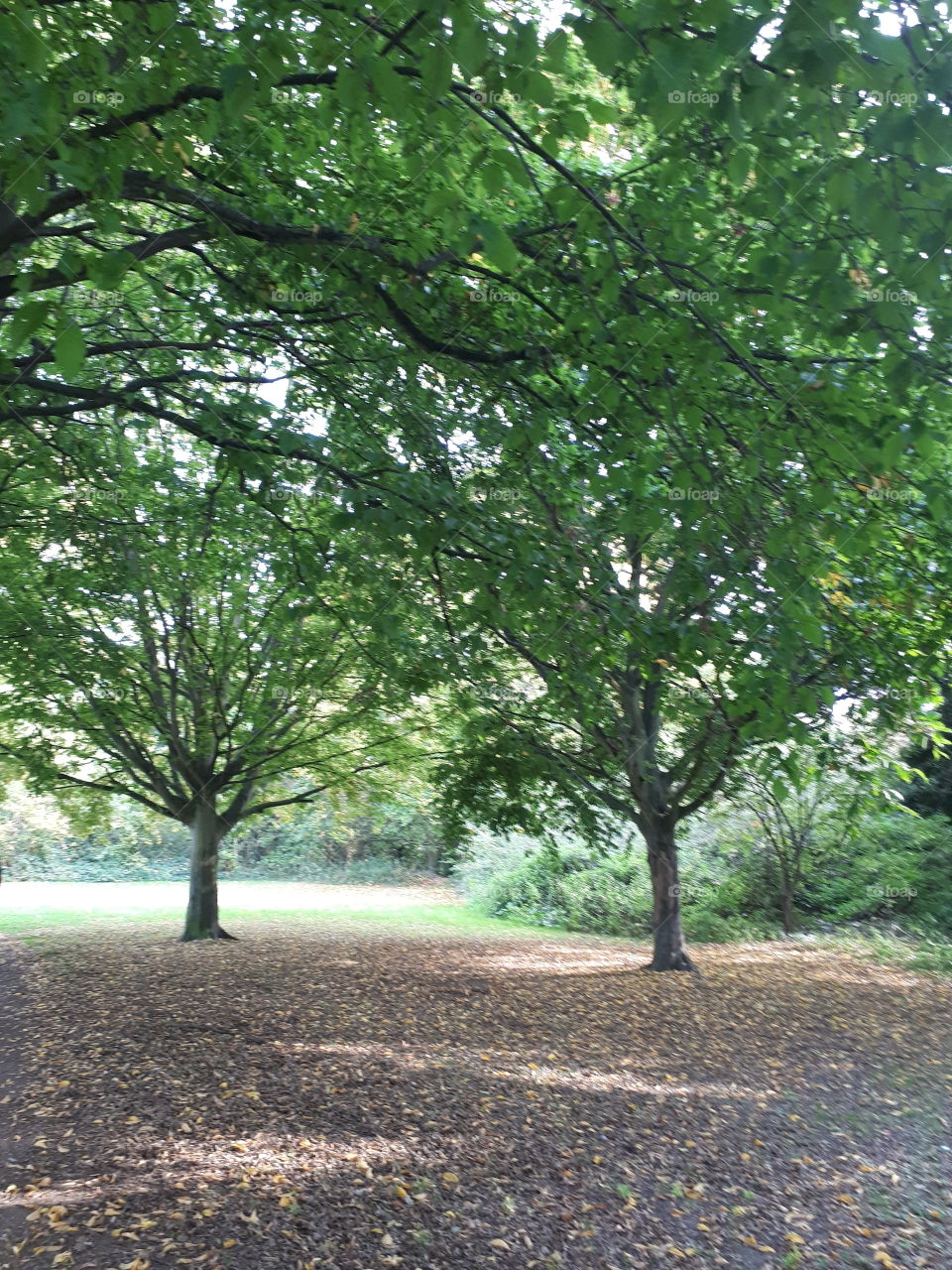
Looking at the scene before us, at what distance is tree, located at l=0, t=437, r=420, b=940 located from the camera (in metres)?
9.63

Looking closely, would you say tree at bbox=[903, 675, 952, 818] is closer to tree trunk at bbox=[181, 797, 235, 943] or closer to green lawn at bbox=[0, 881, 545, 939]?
green lawn at bbox=[0, 881, 545, 939]

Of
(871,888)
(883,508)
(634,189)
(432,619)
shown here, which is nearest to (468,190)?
(634,189)

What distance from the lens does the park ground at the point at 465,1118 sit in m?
4.61

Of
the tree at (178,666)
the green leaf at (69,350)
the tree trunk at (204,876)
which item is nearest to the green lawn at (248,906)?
the tree trunk at (204,876)

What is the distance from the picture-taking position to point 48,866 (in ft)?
105

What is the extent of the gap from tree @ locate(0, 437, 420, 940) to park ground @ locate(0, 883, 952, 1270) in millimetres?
2907

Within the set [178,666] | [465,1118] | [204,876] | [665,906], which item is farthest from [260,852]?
[465,1118]

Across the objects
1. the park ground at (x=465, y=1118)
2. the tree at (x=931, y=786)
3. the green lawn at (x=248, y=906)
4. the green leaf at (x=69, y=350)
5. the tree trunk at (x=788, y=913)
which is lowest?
the green lawn at (x=248, y=906)

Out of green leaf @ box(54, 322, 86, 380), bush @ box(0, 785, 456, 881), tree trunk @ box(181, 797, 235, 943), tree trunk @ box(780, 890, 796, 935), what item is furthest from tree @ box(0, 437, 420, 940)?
bush @ box(0, 785, 456, 881)

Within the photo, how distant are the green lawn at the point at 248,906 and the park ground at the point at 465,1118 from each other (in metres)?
6.94

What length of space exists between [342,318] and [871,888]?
13.7 metres

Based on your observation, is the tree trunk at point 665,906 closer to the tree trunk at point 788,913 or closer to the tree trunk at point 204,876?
the tree trunk at point 788,913

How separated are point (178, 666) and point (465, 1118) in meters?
8.48

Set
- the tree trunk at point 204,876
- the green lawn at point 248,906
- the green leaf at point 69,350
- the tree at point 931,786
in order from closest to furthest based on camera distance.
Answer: the green leaf at point 69,350 < the tree trunk at point 204,876 < the tree at point 931,786 < the green lawn at point 248,906
